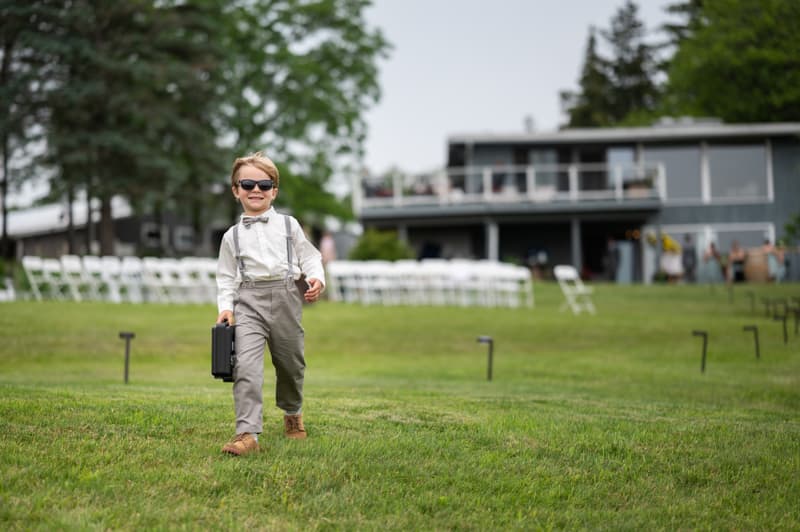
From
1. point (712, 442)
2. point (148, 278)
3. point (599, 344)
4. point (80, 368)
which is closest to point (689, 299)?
point (599, 344)

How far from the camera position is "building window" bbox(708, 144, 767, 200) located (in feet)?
112

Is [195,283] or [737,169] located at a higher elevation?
[737,169]

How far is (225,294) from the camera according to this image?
5.26 m

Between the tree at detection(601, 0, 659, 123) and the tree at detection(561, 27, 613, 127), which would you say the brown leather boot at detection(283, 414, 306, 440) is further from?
the tree at detection(601, 0, 659, 123)

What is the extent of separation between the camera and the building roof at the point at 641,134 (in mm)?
33281

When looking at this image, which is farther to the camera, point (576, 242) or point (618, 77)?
point (618, 77)

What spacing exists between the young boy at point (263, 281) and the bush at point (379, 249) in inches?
855

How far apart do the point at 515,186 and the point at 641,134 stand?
5263mm

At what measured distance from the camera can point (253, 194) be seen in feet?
17.4

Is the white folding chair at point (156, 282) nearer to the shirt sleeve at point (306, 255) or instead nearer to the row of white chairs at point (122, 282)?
the row of white chairs at point (122, 282)

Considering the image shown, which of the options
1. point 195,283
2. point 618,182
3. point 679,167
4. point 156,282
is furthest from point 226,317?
point 679,167

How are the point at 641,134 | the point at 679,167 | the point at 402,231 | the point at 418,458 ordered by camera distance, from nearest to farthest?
Answer: the point at 418,458 < the point at 641,134 < the point at 402,231 < the point at 679,167

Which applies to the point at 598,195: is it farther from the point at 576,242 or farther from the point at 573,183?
the point at 576,242

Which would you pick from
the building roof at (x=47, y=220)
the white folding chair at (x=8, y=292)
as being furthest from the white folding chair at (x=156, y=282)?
the building roof at (x=47, y=220)
